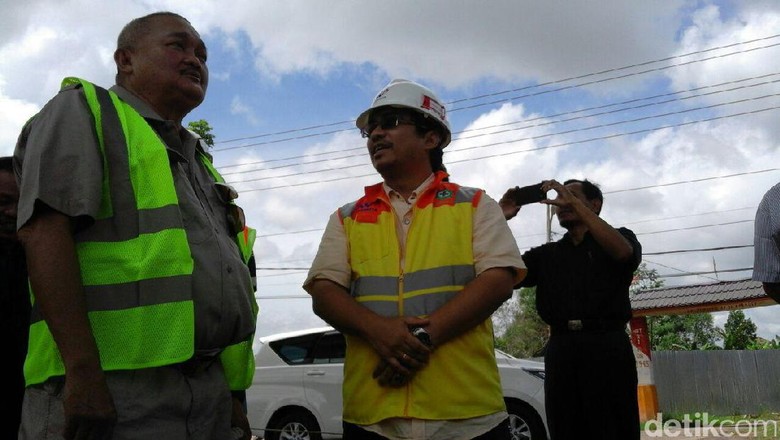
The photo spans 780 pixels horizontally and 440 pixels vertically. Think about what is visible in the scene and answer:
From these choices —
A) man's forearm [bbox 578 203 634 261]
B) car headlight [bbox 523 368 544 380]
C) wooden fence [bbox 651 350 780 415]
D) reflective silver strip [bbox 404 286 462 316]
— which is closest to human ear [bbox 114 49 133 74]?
reflective silver strip [bbox 404 286 462 316]

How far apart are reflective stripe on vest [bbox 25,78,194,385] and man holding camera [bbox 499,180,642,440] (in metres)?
2.47

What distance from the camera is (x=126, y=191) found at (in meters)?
1.91

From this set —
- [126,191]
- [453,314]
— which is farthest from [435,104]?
[126,191]

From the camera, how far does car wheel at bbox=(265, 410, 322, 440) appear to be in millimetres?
10031

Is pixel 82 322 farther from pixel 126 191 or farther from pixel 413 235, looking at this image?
pixel 413 235

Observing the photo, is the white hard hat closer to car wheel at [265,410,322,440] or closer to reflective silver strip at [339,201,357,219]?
reflective silver strip at [339,201,357,219]

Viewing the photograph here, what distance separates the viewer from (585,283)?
409cm

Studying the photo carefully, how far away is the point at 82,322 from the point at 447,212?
1306mm

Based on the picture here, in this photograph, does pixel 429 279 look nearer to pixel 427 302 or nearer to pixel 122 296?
pixel 427 302

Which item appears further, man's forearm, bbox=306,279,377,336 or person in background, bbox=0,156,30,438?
person in background, bbox=0,156,30,438

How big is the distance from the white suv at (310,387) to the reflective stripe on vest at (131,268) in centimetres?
815

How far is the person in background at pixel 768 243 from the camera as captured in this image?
9.77ft

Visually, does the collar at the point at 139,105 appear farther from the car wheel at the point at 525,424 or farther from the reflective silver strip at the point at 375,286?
the car wheel at the point at 525,424

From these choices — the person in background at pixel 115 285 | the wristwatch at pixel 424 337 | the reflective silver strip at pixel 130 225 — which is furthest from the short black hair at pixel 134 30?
the wristwatch at pixel 424 337
